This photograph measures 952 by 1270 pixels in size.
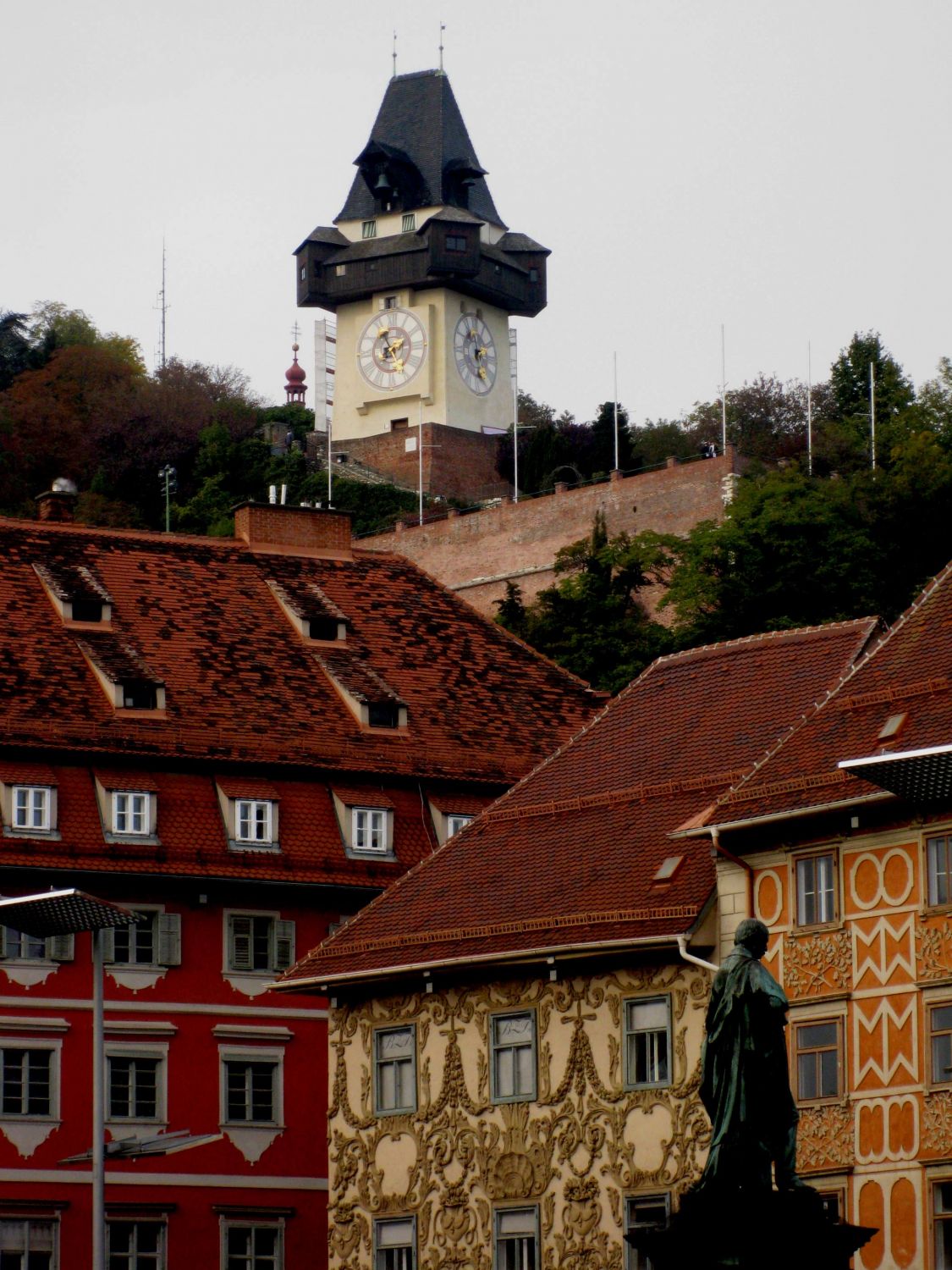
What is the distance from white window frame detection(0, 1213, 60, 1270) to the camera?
154ft

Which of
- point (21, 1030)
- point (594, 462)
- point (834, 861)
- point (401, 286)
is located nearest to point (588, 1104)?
point (834, 861)

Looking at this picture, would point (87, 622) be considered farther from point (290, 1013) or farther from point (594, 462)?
point (594, 462)

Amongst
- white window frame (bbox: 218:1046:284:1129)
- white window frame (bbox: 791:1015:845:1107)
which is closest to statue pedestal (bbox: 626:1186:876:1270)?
white window frame (bbox: 791:1015:845:1107)

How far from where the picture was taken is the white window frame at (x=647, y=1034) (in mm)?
40906

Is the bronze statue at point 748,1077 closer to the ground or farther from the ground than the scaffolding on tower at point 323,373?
closer to the ground

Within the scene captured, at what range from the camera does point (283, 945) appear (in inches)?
1967

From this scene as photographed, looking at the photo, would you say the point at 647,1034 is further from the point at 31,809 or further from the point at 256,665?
the point at 256,665

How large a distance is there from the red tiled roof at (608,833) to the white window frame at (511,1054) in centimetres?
96

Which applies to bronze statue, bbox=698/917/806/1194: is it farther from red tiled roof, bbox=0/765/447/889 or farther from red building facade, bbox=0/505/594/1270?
red tiled roof, bbox=0/765/447/889

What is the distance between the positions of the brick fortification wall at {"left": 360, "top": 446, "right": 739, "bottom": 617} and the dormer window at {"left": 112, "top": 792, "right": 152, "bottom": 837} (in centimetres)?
4554

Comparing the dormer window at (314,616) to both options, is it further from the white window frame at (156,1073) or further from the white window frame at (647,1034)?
the white window frame at (647,1034)

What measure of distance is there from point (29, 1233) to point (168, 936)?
15.3 feet

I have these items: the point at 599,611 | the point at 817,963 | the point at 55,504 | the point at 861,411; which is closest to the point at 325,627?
the point at 55,504

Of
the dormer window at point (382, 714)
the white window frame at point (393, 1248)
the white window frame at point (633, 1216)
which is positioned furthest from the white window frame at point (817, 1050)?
the dormer window at point (382, 714)
